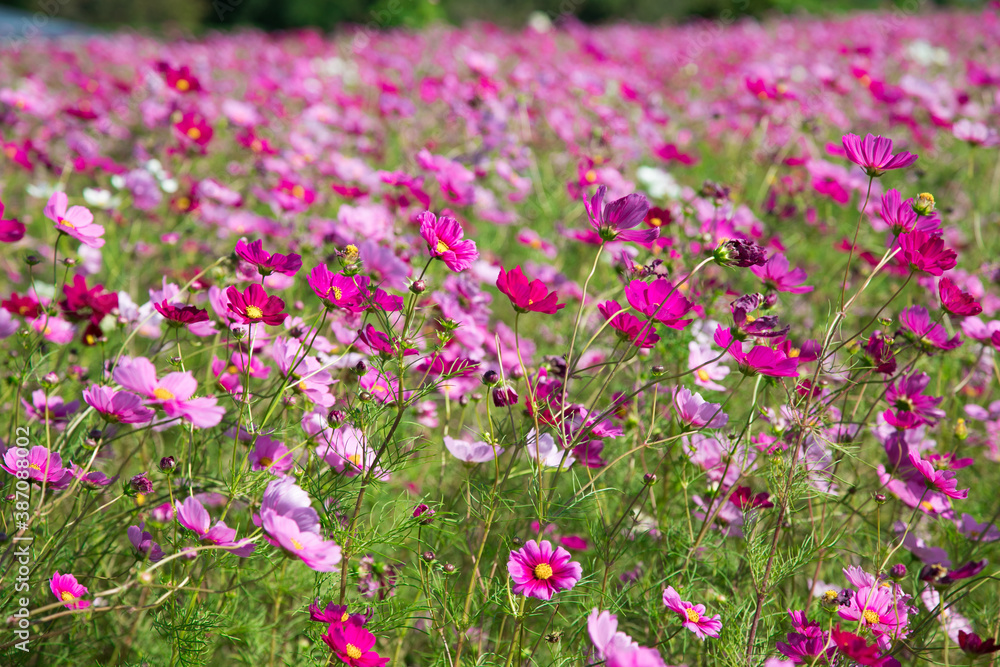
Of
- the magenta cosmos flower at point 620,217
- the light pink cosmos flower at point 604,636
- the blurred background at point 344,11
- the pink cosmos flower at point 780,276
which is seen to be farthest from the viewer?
the blurred background at point 344,11

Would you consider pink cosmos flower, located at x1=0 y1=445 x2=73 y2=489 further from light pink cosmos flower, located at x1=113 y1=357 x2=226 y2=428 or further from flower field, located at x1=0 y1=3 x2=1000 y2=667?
light pink cosmos flower, located at x1=113 y1=357 x2=226 y2=428

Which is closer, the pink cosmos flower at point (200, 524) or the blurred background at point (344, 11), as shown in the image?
the pink cosmos flower at point (200, 524)

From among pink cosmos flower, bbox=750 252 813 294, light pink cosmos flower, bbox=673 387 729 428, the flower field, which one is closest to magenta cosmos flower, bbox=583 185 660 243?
the flower field

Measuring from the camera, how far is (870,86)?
2926 millimetres

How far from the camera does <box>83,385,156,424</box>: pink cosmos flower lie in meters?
1.01

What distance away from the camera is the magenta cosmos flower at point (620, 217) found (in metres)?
1.08

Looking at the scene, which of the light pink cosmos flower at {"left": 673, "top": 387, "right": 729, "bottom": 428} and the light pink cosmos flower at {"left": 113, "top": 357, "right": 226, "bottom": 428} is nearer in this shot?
the light pink cosmos flower at {"left": 113, "top": 357, "right": 226, "bottom": 428}

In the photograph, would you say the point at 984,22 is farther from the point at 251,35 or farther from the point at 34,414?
the point at 34,414

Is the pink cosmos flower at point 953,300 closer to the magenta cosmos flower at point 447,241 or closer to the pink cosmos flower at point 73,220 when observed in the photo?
the magenta cosmos flower at point 447,241

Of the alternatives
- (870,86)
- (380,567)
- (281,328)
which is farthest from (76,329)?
(870,86)

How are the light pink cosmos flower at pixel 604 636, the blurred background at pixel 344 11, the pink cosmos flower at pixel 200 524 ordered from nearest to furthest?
the light pink cosmos flower at pixel 604 636, the pink cosmos flower at pixel 200 524, the blurred background at pixel 344 11

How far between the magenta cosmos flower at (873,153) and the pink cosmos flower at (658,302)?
38cm

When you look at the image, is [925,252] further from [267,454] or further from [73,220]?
[73,220]

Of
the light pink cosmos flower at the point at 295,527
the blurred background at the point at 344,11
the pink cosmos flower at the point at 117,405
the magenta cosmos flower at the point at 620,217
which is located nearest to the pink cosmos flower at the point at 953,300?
the magenta cosmos flower at the point at 620,217
